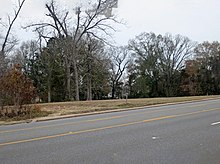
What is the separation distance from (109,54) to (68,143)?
63.6 meters

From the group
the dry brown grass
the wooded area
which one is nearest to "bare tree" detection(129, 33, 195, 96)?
the wooded area

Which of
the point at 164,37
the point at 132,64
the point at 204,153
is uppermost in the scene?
the point at 164,37

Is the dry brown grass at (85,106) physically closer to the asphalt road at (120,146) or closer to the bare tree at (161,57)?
the asphalt road at (120,146)

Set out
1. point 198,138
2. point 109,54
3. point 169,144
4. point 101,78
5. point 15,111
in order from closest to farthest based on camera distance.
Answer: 1. point 169,144
2. point 198,138
3. point 15,111
4. point 101,78
5. point 109,54

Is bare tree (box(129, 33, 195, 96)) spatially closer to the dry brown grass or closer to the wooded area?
the wooded area

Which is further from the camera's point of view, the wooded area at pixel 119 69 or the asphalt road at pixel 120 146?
the wooded area at pixel 119 69

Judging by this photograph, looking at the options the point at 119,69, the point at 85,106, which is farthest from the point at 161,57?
the point at 85,106

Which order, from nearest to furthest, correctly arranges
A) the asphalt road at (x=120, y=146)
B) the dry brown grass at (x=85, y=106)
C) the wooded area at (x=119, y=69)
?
the asphalt road at (x=120, y=146)
the dry brown grass at (x=85, y=106)
the wooded area at (x=119, y=69)

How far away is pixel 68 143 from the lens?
8.57 m

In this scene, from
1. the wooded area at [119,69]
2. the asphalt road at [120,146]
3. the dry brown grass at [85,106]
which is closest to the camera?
the asphalt road at [120,146]

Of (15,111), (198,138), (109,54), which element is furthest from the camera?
(109,54)

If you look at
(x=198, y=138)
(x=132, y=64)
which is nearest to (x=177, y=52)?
(x=132, y=64)

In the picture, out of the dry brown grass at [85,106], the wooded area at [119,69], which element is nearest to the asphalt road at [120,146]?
the dry brown grass at [85,106]

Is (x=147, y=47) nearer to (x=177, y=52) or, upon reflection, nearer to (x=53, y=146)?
(x=177, y=52)
